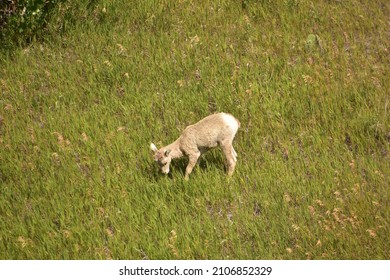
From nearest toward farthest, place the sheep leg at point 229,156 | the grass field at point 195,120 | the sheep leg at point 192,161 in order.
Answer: the grass field at point 195,120 → the sheep leg at point 229,156 → the sheep leg at point 192,161

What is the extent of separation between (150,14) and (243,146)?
4.67 meters

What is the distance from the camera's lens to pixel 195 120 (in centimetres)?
1044

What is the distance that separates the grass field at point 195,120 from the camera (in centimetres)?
818

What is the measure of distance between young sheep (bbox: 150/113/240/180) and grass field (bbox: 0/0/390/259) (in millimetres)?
252

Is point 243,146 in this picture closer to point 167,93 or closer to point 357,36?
point 167,93

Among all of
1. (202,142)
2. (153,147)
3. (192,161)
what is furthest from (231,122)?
(153,147)

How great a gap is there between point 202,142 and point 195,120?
1132 millimetres

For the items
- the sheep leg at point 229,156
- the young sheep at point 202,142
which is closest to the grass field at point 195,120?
the sheep leg at point 229,156

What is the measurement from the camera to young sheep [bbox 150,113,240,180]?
30.3 ft

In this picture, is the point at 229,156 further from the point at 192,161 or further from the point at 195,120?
the point at 195,120

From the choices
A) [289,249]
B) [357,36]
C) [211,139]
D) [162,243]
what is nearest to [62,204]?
[162,243]

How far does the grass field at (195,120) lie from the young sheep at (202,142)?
25cm

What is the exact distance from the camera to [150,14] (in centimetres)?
1289

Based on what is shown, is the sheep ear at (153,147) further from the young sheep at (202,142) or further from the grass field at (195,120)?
the grass field at (195,120)
